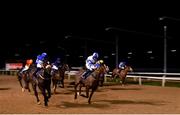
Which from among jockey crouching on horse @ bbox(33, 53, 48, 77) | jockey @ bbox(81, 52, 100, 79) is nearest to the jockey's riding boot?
jockey @ bbox(81, 52, 100, 79)

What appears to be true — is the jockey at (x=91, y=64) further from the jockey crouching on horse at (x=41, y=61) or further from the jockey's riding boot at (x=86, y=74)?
the jockey crouching on horse at (x=41, y=61)

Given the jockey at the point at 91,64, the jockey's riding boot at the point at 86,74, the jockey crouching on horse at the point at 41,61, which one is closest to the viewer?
the jockey crouching on horse at the point at 41,61

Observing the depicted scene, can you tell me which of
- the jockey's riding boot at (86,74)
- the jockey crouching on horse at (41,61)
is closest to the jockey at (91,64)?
the jockey's riding boot at (86,74)

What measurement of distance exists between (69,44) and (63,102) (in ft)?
296

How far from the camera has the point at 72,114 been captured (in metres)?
13.6

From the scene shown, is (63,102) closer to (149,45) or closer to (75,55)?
(149,45)

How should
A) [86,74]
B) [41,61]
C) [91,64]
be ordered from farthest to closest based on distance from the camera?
[86,74] < [91,64] < [41,61]

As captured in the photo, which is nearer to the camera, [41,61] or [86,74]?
[41,61]

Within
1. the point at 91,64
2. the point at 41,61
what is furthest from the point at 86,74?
the point at 41,61

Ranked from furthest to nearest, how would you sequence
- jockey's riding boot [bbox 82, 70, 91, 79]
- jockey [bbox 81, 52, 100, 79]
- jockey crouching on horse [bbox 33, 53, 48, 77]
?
jockey's riding boot [bbox 82, 70, 91, 79] → jockey [bbox 81, 52, 100, 79] → jockey crouching on horse [bbox 33, 53, 48, 77]

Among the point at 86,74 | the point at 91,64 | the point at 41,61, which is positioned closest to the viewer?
the point at 41,61

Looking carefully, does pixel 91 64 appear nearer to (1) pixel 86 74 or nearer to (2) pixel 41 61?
(1) pixel 86 74

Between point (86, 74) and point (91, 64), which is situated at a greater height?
point (91, 64)

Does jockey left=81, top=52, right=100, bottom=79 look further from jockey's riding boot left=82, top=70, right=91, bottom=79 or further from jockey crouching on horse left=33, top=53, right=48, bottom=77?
jockey crouching on horse left=33, top=53, right=48, bottom=77
